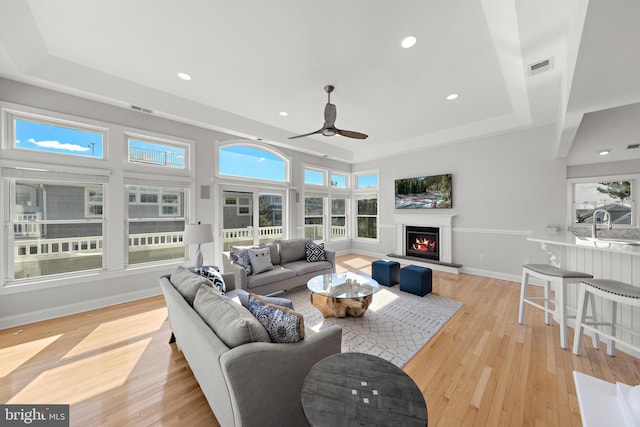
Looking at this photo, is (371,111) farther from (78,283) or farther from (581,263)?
(78,283)

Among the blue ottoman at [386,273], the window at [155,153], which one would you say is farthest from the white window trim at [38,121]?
the blue ottoman at [386,273]

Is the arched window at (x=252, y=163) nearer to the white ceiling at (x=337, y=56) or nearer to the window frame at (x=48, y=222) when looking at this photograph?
the white ceiling at (x=337, y=56)

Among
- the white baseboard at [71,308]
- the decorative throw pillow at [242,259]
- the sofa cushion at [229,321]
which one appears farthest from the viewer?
the decorative throw pillow at [242,259]

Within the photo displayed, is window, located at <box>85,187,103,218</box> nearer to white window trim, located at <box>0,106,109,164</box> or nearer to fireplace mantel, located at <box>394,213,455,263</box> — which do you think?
white window trim, located at <box>0,106,109,164</box>

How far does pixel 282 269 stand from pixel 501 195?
4.52 meters

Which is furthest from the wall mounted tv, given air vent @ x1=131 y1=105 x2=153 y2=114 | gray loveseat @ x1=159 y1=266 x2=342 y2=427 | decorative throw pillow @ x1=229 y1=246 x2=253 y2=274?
air vent @ x1=131 y1=105 x2=153 y2=114

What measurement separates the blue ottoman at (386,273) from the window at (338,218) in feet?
9.52

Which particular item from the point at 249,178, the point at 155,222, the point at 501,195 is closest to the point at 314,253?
the point at 249,178

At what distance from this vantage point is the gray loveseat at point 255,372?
115 centimetres

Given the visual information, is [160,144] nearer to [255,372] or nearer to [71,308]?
[71,308]

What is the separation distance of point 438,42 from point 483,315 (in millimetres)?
3338

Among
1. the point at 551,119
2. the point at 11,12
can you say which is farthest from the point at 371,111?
the point at 11,12

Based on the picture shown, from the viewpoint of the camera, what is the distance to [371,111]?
4.21 m

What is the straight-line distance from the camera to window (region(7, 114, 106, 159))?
2961mm
